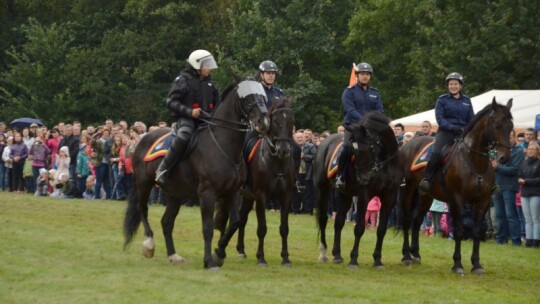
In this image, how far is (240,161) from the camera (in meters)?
17.2

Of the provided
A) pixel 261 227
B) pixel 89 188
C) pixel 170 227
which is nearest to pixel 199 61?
pixel 170 227

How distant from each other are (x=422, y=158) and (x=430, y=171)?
1023 mm

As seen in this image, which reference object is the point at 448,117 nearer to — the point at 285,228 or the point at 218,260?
the point at 285,228

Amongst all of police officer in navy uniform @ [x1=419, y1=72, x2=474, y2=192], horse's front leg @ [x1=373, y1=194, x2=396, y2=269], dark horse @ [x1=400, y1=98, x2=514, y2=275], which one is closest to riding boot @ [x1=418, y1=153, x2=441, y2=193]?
police officer in navy uniform @ [x1=419, y1=72, x2=474, y2=192]

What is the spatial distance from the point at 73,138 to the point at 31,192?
3031 millimetres

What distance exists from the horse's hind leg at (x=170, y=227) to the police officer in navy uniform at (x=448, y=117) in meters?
4.27

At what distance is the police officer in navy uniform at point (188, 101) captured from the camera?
56.4ft

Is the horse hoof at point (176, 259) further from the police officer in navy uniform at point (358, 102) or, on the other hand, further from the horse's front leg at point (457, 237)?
the horse's front leg at point (457, 237)

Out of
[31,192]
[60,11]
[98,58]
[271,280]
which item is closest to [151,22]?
[98,58]

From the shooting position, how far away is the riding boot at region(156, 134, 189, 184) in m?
17.2

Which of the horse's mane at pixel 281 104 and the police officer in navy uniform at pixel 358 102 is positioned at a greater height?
the police officer in navy uniform at pixel 358 102

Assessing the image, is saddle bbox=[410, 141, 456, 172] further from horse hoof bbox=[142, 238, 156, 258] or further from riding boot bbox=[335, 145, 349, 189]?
horse hoof bbox=[142, 238, 156, 258]

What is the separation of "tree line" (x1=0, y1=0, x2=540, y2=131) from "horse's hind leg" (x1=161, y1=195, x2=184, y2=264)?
28823 millimetres

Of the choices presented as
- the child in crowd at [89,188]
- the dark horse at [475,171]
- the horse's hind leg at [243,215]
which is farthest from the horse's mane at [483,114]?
the child in crowd at [89,188]
